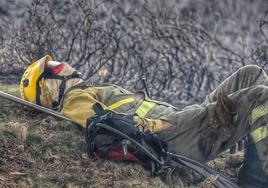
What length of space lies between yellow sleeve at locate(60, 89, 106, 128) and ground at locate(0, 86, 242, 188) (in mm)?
231

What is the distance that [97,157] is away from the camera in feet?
15.5

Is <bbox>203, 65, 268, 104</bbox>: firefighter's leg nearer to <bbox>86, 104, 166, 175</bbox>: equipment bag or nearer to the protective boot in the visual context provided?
the protective boot

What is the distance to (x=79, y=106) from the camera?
16.3 ft

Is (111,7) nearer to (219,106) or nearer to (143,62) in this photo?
(143,62)

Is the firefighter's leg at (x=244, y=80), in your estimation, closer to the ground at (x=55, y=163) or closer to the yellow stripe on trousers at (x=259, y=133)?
the yellow stripe on trousers at (x=259, y=133)

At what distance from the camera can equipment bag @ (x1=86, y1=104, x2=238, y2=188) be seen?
4492 mm

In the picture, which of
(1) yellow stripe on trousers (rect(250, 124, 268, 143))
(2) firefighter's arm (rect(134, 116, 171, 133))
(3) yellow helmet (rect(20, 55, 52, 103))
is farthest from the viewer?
(3) yellow helmet (rect(20, 55, 52, 103))

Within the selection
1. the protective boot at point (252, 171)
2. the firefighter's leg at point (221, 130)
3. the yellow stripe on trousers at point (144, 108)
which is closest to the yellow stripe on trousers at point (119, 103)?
the yellow stripe on trousers at point (144, 108)

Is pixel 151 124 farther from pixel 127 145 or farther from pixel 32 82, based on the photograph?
pixel 32 82

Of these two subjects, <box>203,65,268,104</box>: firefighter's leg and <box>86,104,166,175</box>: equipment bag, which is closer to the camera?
<box>86,104,166,175</box>: equipment bag

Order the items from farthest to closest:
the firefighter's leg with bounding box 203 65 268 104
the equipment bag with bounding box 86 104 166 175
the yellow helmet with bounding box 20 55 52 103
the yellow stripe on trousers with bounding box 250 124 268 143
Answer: the yellow helmet with bounding box 20 55 52 103, the firefighter's leg with bounding box 203 65 268 104, the equipment bag with bounding box 86 104 166 175, the yellow stripe on trousers with bounding box 250 124 268 143

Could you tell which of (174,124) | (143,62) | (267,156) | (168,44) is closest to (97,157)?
(174,124)

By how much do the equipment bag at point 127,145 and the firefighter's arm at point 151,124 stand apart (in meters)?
0.07

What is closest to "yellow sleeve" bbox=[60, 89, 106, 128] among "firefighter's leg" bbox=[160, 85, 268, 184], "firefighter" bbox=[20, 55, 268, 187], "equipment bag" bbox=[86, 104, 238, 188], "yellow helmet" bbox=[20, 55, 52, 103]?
"firefighter" bbox=[20, 55, 268, 187]
